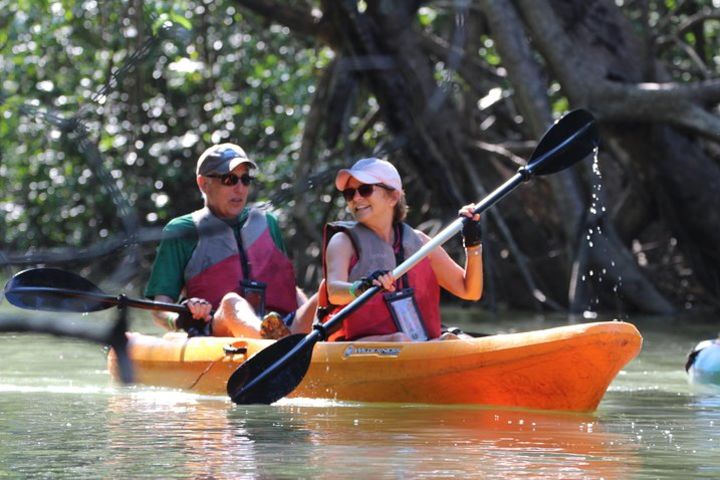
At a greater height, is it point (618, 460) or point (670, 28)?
point (670, 28)

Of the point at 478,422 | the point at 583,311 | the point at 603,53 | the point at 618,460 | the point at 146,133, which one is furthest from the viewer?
the point at 146,133

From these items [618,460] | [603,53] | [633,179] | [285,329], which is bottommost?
[618,460]

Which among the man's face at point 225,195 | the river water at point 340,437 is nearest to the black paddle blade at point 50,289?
the river water at point 340,437

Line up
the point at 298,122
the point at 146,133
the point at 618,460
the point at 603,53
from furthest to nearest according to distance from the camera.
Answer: the point at 146,133 < the point at 298,122 < the point at 603,53 < the point at 618,460

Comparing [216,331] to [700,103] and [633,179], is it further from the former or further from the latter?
[633,179]

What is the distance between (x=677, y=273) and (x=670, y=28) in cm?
184

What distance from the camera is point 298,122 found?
40.1 ft

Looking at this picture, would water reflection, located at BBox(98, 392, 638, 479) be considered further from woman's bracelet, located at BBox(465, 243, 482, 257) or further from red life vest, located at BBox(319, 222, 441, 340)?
woman's bracelet, located at BBox(465, 243, 482, 257)

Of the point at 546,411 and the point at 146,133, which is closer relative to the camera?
the point at 546,411

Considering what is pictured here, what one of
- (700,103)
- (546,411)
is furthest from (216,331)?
(700,103)

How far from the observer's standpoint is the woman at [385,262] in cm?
559

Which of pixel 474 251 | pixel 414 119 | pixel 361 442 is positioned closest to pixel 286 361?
pixel 474 251

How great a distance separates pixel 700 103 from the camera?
9.03 m

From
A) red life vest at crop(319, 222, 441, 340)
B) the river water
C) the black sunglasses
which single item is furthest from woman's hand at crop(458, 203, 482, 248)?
the black sunglasses
